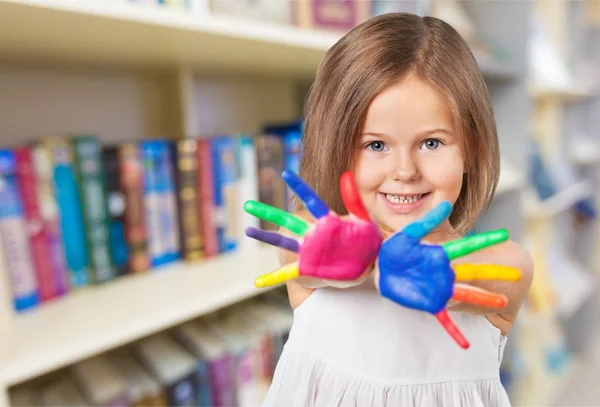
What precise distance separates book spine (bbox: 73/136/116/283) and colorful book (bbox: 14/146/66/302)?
6cm

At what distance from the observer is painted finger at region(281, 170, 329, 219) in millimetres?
220

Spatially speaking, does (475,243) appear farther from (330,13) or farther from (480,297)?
(330,13)

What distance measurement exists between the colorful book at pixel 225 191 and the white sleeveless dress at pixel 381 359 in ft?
1.80

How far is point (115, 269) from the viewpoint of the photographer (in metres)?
0.79

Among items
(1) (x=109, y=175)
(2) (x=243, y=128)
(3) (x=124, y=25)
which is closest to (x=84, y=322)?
(1) (x=109, y=175)

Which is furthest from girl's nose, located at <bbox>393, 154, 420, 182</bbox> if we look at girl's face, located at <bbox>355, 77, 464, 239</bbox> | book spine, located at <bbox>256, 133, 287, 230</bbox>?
book spine, located at <bbox>256, 133, 287, 230</bbox>

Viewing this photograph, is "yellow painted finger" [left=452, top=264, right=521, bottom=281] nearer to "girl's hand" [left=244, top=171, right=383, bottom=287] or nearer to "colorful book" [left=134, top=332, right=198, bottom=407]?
"girl's hand" [left=244, top=171, right=383, bottom=287]

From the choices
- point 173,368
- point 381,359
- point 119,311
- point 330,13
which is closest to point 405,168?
point 381,359

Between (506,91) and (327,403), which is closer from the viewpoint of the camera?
(327,403)

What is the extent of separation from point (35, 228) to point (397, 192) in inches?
24.4

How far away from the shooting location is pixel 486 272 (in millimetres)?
212

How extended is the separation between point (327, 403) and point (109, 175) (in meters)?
0.61

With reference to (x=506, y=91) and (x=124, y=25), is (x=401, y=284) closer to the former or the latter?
(x=124, y=25)

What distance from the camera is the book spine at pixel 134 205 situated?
766mm
